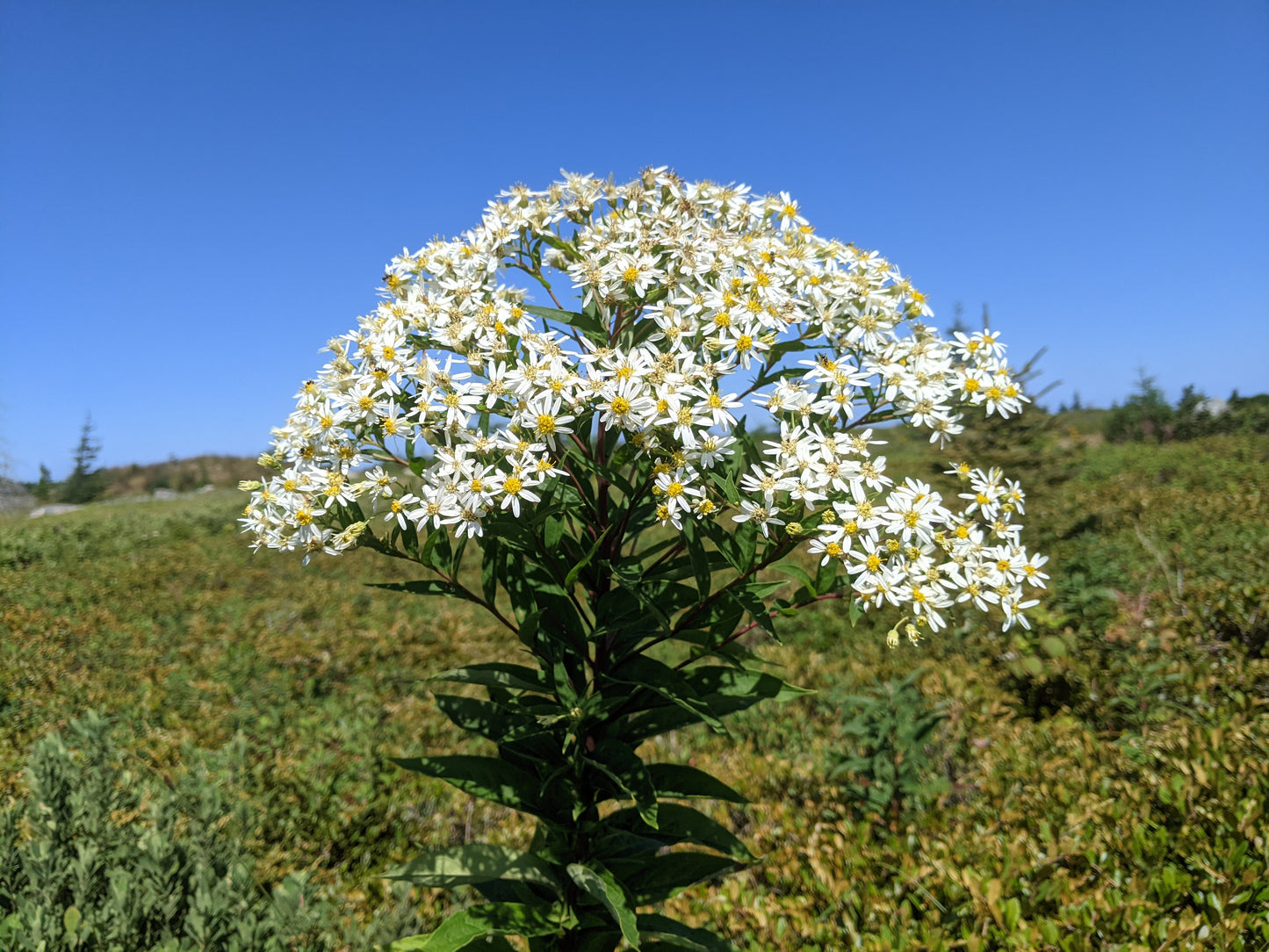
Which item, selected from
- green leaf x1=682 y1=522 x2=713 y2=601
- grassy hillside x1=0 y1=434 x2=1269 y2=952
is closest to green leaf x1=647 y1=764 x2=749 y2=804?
green leaf x1=682 y1=522 x2=713 y2=601

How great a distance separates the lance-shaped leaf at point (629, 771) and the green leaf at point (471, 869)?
472 millimetres

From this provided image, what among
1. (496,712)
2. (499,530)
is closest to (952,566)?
(499,530)

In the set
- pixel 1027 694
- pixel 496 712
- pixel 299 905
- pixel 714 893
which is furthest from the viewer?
pixel 1027 694

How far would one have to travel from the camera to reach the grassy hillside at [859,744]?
11.3ft

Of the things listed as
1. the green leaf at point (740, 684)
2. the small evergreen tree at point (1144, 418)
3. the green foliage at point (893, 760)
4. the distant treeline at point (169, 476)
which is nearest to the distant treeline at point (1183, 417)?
the small evergreen tree at point (1144, 418)

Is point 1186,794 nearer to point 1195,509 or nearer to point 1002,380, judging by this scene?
point 1002,380

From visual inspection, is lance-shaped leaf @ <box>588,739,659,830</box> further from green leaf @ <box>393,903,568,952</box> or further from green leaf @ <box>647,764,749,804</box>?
green leaf @ <box>393,903,568,952</box>

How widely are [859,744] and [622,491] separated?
184 inches

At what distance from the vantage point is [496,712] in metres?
2.40

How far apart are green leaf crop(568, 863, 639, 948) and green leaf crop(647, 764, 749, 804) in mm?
320

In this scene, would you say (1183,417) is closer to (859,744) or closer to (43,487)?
(859,744)

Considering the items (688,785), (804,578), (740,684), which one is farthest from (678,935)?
(804,578)

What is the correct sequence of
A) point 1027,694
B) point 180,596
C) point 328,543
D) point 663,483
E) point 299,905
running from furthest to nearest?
point 180,596 → point 1027,694 → point 299,905 → point 328,543 → point 663,483

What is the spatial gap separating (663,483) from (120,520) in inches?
733
